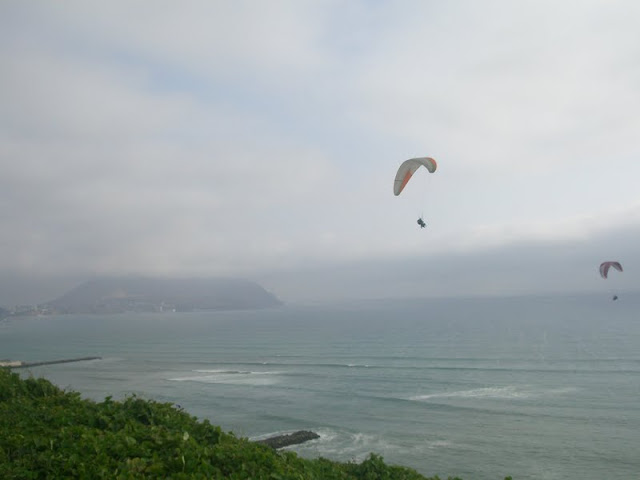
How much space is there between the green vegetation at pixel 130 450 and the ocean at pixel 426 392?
2031 centimetres

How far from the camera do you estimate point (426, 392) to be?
53531 mm

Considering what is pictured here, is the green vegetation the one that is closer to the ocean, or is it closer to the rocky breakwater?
the ocean

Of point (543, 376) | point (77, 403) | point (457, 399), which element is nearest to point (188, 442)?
point (77, 403)

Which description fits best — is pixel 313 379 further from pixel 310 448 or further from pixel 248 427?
pixel 310 448

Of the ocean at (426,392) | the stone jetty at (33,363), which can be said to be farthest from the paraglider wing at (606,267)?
the stone jetty at (33,363)

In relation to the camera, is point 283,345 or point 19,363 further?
point 283,345

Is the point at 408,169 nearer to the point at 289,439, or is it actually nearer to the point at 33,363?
the point at 289,439

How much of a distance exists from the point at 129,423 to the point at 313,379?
5190 centimetres

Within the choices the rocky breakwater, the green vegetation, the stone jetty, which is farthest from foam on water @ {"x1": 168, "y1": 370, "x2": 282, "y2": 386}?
the green vegetation

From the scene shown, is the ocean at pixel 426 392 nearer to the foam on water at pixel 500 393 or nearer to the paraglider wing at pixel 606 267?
the foam on water at pixel 500 393

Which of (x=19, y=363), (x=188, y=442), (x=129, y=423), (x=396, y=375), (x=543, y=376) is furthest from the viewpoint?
(x=19, y=363)

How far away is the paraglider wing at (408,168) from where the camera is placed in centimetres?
2766

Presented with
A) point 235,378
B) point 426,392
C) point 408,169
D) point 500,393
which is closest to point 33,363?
point 235,378

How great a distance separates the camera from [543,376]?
195 ft
